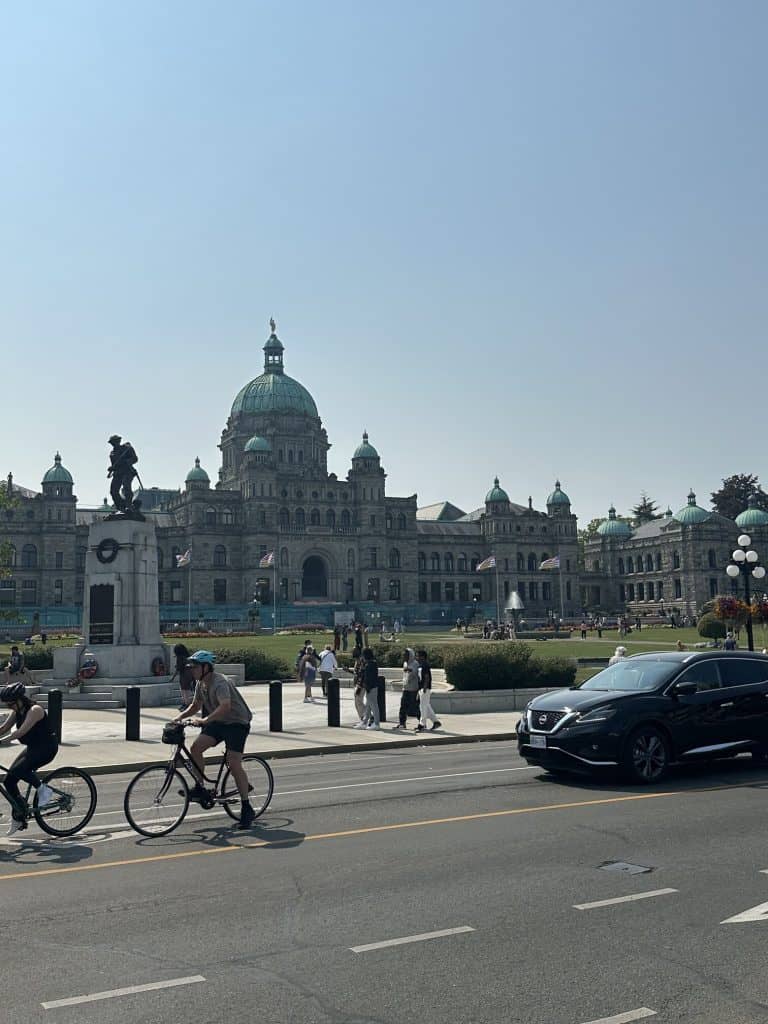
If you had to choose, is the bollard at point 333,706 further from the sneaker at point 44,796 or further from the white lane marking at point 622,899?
the white lane marking at point 622,899

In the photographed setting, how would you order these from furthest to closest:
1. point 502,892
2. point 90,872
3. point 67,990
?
point 90,872, point 502,892, point 67,990

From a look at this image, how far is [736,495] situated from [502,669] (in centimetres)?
12689

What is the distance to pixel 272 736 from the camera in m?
21.6

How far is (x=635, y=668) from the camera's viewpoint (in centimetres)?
1539

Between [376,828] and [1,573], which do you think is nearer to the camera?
[376,828]

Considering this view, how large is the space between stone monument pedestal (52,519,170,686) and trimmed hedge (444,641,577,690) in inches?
340

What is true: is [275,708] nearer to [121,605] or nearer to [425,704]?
[425,704]

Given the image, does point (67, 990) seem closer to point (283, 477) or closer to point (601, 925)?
point (601, 925)

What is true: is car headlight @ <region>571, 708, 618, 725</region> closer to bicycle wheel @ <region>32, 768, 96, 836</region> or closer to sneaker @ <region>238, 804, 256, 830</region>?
sneaker @ <region>238, 804, 256, 830</region>

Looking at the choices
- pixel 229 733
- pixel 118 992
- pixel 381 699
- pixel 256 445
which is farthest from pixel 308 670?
pixel 256 445

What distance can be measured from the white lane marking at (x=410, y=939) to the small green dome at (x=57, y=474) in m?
110

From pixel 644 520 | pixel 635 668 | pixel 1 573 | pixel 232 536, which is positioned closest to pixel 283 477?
pixel 232 536

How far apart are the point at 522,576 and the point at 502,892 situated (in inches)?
4748

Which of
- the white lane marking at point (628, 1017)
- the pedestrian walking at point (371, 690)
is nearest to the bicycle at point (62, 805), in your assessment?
the white lane marking at point (628, 1017)
